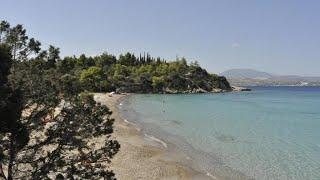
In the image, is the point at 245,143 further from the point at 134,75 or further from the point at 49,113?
the point at 134,75

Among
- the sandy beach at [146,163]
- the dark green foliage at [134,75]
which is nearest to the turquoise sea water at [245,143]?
the sandy beach at [146,163]

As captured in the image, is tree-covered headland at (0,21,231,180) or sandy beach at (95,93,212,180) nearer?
tree-covered headland at (0,21,231,180)

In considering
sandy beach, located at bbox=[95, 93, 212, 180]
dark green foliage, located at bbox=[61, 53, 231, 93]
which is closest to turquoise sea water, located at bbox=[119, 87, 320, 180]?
sandy beach, located at bbox=[95, 93, 212, 180]

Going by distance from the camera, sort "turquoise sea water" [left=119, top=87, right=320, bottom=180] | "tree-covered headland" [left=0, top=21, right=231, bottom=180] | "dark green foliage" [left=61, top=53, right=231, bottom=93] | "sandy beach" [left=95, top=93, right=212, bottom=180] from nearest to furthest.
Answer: "tree-covered headland" [left=0, top=21, right=231, bottom=180], "sandy beach" [left=95, top=93, right=212, bottom=180], "turquoise sea water" [left=119, top=87, right=320, bottom=180], "dark green foliage" [left=61, top=53, right=231, bottom=93]

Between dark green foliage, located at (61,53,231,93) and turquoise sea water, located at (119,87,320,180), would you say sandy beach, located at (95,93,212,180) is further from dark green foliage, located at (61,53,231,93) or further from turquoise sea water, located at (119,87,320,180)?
dark green foliage, located at (61,53,231,93)

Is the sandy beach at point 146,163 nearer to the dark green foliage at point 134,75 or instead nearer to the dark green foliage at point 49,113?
the dark green foliage at point 49,113

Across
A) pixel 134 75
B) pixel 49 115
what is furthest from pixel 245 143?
pixel 134 75

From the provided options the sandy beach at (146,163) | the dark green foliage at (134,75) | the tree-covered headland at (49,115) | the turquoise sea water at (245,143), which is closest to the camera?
the tree-covered headland at (49,115)

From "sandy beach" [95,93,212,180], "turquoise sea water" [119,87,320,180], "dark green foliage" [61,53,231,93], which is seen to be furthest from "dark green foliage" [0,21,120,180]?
"dark green foliage" [61,53,231,93]

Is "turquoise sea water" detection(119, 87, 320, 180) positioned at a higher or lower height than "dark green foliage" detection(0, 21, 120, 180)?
lower

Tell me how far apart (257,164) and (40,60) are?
23711 millimetres

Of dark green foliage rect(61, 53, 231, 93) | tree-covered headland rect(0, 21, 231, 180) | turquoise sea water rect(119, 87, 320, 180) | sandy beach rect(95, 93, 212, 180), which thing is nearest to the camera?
tree-covered headland rect(0, 21, 231, 180)

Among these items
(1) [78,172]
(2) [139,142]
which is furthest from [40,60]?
(2) [139,142]

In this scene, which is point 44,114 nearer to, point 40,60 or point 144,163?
point 40,60
